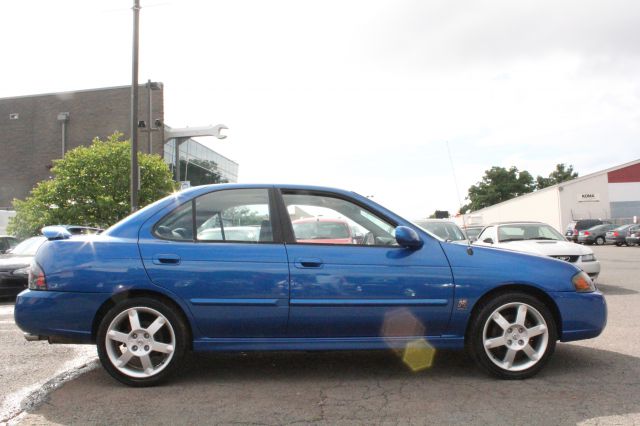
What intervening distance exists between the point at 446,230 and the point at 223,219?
772cm

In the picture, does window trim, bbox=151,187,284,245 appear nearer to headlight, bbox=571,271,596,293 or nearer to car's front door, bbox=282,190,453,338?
car's front door, bbox=282,190,453,338

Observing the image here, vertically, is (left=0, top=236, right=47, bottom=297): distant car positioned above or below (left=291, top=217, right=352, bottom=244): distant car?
below

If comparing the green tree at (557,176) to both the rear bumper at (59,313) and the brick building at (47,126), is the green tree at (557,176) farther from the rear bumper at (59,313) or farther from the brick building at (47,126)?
the rear bumper at (59,313)

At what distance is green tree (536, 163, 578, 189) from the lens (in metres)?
105

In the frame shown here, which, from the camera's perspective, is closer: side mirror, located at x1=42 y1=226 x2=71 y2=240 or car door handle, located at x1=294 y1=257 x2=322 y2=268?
car door handle, located at x1=294 y1=257 x2=322 y2=268

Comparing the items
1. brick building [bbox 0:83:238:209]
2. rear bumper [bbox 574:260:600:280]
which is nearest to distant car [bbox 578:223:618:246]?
rear bumper [bbox 574:260:600:280]

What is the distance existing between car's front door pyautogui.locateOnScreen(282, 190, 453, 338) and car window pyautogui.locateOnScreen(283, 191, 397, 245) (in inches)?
1.3

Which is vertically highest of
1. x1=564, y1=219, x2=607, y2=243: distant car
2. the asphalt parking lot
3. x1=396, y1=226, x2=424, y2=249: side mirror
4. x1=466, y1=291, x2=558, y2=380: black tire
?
x1=564, y1=219, x2=607, y2=243: distant car

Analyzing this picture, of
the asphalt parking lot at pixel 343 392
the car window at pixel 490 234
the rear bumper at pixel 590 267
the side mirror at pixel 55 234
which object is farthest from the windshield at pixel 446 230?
the side mirror at pixel 55 234

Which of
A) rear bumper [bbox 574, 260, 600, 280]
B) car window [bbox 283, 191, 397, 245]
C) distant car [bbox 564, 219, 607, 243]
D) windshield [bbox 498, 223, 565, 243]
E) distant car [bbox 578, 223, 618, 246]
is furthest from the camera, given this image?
distant car [bbox 564, 219, 607, 243]

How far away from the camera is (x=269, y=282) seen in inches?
156

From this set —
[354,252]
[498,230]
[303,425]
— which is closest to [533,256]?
[354,252]

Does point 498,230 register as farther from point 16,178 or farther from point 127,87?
point 16,178

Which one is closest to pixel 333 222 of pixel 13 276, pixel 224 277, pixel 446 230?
pixel 224 277
